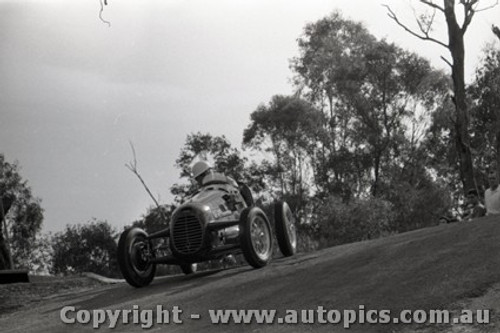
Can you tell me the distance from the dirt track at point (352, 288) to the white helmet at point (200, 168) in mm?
2427

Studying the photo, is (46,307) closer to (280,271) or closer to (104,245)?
(280,271)

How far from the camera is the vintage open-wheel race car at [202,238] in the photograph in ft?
42.3

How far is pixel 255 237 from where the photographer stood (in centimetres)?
1308

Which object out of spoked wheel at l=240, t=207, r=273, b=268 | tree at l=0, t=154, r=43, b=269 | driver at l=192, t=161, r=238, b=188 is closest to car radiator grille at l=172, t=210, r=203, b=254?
spoked wheel at l=240, t=207, r=273, b=268

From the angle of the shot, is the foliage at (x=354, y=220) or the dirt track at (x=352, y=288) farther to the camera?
the foliage at (x=354, y=220)

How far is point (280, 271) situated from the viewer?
37.9 feet

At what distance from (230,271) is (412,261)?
472 cm

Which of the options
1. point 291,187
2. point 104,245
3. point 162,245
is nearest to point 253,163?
point 291,187

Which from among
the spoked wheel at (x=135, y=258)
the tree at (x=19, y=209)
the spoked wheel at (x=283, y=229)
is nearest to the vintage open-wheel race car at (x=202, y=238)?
the spoked wheel at (x=135, y=258)

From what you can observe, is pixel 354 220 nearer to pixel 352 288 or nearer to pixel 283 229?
pixel 283 229

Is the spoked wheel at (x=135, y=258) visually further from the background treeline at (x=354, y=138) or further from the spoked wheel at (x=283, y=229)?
the background treeline at (x=354, y=138)

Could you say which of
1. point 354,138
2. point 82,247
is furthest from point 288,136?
point 82,247

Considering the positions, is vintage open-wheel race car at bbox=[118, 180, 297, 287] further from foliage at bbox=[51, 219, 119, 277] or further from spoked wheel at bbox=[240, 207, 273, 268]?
foliage at bbox=[51, 219, 119, 277]

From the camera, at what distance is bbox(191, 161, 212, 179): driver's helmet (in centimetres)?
1473
